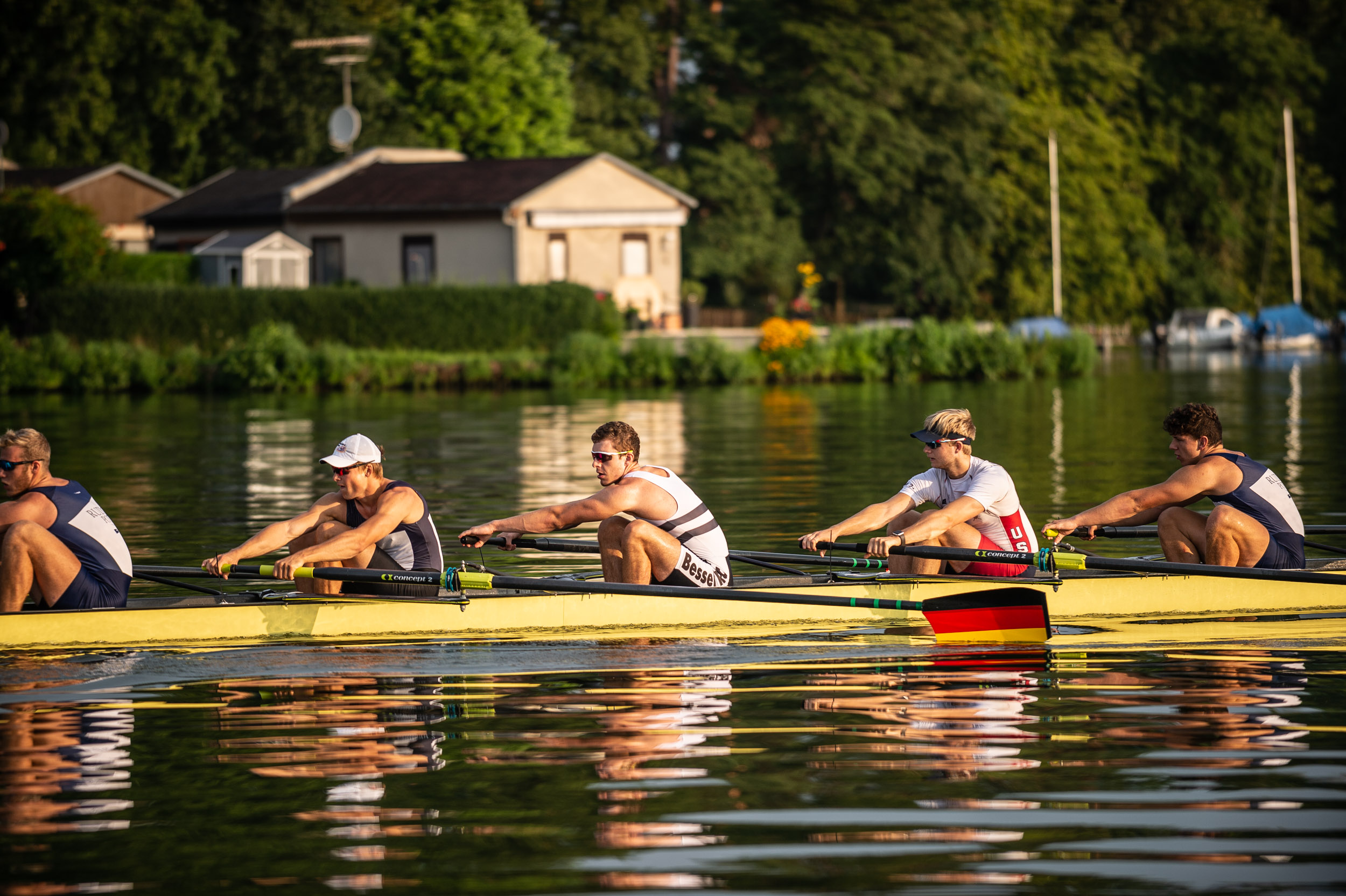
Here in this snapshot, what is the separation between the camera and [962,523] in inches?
467

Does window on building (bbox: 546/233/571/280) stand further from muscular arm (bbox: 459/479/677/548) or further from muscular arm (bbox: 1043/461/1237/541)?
muscular arm (bbox: 459/479/677/548)

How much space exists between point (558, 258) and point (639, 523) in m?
44.6

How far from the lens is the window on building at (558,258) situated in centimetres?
5509

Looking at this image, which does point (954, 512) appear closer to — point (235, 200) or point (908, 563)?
point (908, 563)

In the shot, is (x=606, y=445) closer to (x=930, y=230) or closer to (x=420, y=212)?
(x=420, y=212)

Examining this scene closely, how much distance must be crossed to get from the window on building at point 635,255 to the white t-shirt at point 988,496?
147ft

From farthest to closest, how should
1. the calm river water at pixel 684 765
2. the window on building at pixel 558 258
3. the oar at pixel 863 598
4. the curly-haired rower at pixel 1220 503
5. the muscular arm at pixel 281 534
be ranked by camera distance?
the window on building at pixel 558 258, the curly-haired rower at pixel 1220 503, the oar at pixel 863 598, the muscular arm at pixel 281 534, the calm river water at pixel 684 765

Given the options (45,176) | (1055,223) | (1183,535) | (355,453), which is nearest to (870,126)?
(1055,223)

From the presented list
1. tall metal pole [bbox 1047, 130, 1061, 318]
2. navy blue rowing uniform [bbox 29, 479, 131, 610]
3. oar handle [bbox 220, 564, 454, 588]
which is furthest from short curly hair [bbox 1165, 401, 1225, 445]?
tall metal pole [bbox 1047, 130, 1061, 318]

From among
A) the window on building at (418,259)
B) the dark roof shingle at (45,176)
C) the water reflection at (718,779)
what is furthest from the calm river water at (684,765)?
the dark roof shingle at (45,176)

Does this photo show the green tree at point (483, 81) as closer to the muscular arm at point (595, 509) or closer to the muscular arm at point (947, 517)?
the muscular arm at point (595, 509)

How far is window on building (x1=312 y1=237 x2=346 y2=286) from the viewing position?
55.9m

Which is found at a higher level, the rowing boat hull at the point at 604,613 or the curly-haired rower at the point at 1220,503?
the curly-haired rower at the point at 1220,503

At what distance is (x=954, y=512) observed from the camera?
1156 centimetres
